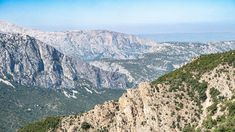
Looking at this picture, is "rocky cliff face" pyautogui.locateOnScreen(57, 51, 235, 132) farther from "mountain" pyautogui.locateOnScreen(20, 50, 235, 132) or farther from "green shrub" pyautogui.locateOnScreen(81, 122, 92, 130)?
"green shrub" pyautogui.locateOnScreen(81, 122, 92, 130)

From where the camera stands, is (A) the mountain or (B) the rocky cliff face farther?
Answer: (B) the rocky cliff face

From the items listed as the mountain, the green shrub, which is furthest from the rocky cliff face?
the green shrub

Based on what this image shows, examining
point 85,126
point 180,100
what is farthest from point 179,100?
point 85,126

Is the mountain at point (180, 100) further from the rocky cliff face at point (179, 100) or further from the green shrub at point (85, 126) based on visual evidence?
the green shrub at point (85, 126)

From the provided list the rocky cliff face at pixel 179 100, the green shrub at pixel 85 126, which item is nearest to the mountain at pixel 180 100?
the rocky cliff face at pixel 179 100

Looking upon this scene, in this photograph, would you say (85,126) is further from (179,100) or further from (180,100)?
(180,100)

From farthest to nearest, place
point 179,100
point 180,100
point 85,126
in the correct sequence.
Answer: point 85,126, point 179,100, point 180,100

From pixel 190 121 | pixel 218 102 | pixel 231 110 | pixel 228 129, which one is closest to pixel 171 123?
pixel 190 121

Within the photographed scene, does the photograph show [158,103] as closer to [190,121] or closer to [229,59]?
[190,121]
